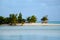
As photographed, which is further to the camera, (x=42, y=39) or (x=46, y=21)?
(x=46, y=21)

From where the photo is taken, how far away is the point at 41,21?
6.47 m

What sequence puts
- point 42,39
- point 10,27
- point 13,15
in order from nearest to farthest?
1. point 42,39
2. point 13,15
3. point 10,27

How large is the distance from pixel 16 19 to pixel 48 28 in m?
1.48

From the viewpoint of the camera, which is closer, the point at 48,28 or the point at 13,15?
the point at 13,15

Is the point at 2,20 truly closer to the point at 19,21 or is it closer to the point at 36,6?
the point at 19,21

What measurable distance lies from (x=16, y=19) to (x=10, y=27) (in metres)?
0.53

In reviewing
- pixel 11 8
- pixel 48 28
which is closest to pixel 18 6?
pixel 11 8

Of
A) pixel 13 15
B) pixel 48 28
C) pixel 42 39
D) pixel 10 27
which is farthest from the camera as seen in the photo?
pixel 48 28

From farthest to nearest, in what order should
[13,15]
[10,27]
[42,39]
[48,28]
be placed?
1. [48,28]
2. [10,27]
3. [13,15]
4. [42,39]

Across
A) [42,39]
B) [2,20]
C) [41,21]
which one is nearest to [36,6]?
[41,21]

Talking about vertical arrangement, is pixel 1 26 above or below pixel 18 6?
below

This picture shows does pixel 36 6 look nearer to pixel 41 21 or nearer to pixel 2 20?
pixel 41 21

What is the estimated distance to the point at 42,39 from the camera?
4613mm

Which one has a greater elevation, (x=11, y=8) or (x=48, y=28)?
(x=11, y=8)
